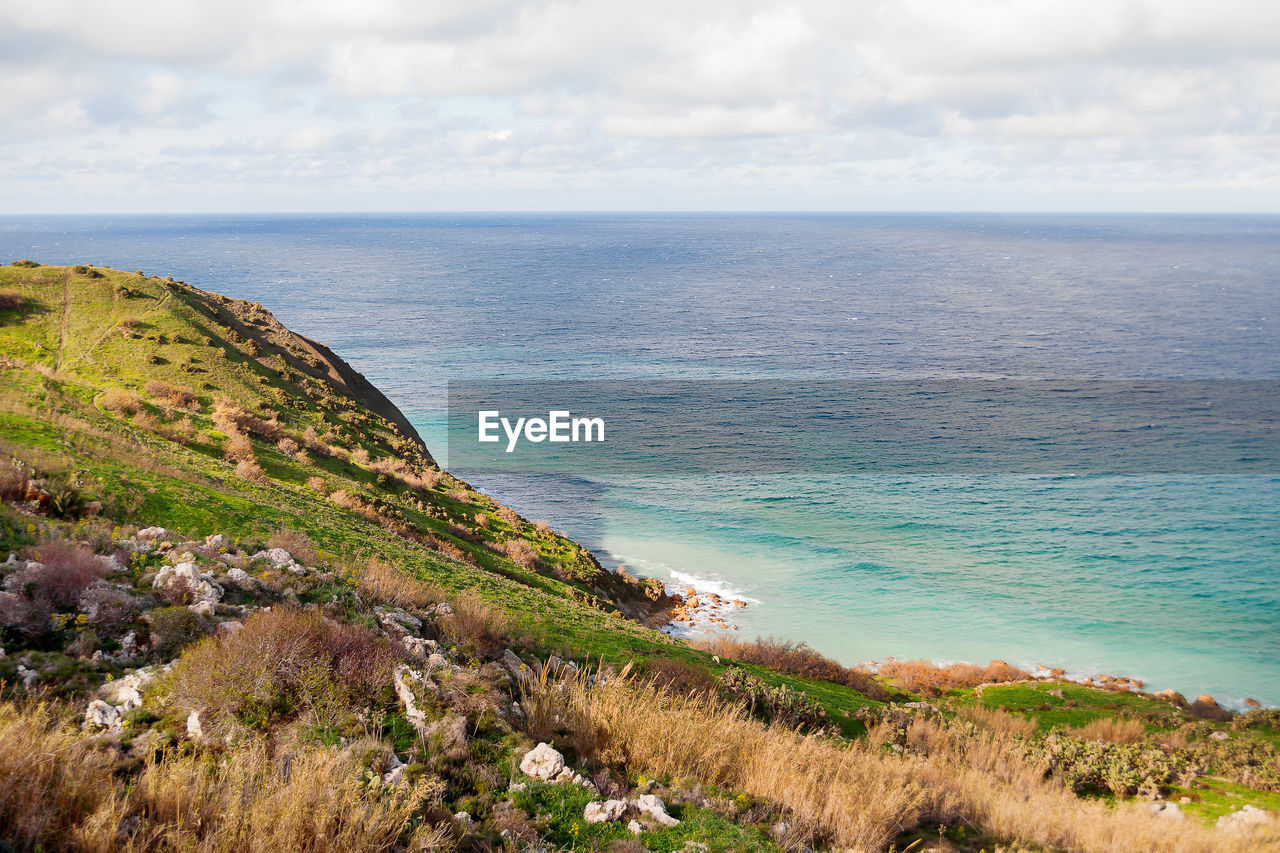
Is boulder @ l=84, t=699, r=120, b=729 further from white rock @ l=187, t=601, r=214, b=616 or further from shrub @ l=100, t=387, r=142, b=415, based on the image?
shrub @ l=100, t=387, r=142, b=415

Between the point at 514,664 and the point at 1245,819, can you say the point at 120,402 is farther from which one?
the point at 1245,819

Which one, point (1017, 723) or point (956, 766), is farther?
point (1017, 723)

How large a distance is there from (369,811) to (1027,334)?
126925 millimetres

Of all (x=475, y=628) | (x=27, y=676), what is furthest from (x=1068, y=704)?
(x=27, y=676)

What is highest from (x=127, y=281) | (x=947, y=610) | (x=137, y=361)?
(x=127, y=281)

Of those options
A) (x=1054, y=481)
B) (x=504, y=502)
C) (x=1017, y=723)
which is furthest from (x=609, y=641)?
(x=1054, y=481)

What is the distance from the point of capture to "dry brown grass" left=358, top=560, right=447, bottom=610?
12461 millimetres

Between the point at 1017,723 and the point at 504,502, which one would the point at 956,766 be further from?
the point at 504,502

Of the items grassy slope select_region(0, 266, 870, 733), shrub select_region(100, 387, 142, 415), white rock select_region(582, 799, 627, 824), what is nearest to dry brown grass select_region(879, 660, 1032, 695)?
grassy slope select_region(0, 266, 870, 733)

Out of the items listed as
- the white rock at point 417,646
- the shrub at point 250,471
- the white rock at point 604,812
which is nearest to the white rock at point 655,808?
the white rock at point 604,812

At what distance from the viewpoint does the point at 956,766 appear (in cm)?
1277

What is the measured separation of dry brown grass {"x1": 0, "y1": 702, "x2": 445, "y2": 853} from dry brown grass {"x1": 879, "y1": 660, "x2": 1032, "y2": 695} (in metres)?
27.5

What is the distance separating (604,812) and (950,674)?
96.2ft

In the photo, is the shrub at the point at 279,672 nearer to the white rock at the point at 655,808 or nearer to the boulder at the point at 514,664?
the boulder at the point at 514,664
